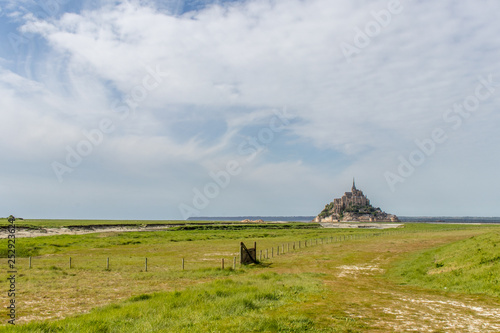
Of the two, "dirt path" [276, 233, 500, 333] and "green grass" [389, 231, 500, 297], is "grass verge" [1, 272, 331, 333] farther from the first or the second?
"green grass" [389, 231, 500, 297]

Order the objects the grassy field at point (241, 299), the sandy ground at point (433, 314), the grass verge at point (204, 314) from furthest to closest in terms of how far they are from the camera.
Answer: the grassy field at point (241, 299), the sandy ground at point (433, 314), the grass verge at point (204, 314)

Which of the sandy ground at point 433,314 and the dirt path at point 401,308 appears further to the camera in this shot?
the dirt path at point 401,308

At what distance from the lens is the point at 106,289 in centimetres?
2238

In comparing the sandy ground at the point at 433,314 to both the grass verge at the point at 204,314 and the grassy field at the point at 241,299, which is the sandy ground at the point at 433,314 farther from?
the grass verge at the point at 204,314

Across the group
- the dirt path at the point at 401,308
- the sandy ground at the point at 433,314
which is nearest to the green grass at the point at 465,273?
the dirt path at the point at 401,308

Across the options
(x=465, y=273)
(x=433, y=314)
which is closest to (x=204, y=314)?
(x=433, y=314)

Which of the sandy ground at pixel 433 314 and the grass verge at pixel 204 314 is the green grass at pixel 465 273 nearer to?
the sandy ground at pixel 433 314

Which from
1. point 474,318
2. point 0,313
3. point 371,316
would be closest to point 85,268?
point 0,313

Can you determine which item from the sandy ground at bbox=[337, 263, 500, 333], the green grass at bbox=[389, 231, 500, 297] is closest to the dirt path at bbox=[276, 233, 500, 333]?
the sandy ground at bbox=[337, 263, 500, 333]

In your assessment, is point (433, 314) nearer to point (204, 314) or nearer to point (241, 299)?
point (241, 299)

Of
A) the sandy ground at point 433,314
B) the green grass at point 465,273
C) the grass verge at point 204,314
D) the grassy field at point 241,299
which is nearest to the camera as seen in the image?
the grass verge at point 204,314

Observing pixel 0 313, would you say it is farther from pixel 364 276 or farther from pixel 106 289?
pixel 364 276

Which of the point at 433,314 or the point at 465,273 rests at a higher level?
the point at 433,314

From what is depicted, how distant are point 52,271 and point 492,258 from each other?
3507 cm
